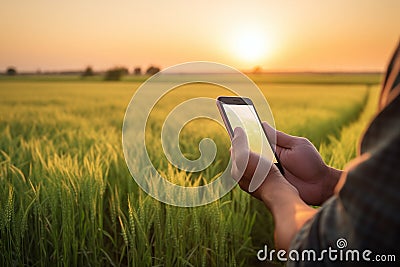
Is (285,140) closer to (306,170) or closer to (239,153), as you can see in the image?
(306,170)

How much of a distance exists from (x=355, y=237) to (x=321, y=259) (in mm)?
Result: 83

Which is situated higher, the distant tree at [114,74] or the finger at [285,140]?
the finger at [285,140]

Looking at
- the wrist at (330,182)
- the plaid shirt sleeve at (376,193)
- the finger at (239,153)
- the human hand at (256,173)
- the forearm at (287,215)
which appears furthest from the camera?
the wrist at (330,182)

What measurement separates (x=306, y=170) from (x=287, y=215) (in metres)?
0.55

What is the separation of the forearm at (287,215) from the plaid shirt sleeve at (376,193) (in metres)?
0.14

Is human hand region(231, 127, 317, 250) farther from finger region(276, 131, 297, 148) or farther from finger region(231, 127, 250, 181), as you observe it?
finger region(276, 131, 297, 148)

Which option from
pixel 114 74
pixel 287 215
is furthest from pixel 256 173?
pixel 114 74

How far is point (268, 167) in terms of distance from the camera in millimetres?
1013

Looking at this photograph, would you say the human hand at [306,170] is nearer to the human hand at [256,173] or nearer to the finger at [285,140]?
the finger at [285,140]

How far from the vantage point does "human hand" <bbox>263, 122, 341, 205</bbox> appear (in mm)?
1285

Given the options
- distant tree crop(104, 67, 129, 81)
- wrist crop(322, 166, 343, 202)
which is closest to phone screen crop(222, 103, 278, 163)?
wrist crop(322, 166, 343, 202)

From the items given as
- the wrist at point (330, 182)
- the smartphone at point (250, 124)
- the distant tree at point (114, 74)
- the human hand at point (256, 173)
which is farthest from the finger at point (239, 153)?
the distant tree at point (114, 74)

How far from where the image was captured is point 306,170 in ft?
4.37

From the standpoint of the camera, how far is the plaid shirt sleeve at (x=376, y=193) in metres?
0.54
